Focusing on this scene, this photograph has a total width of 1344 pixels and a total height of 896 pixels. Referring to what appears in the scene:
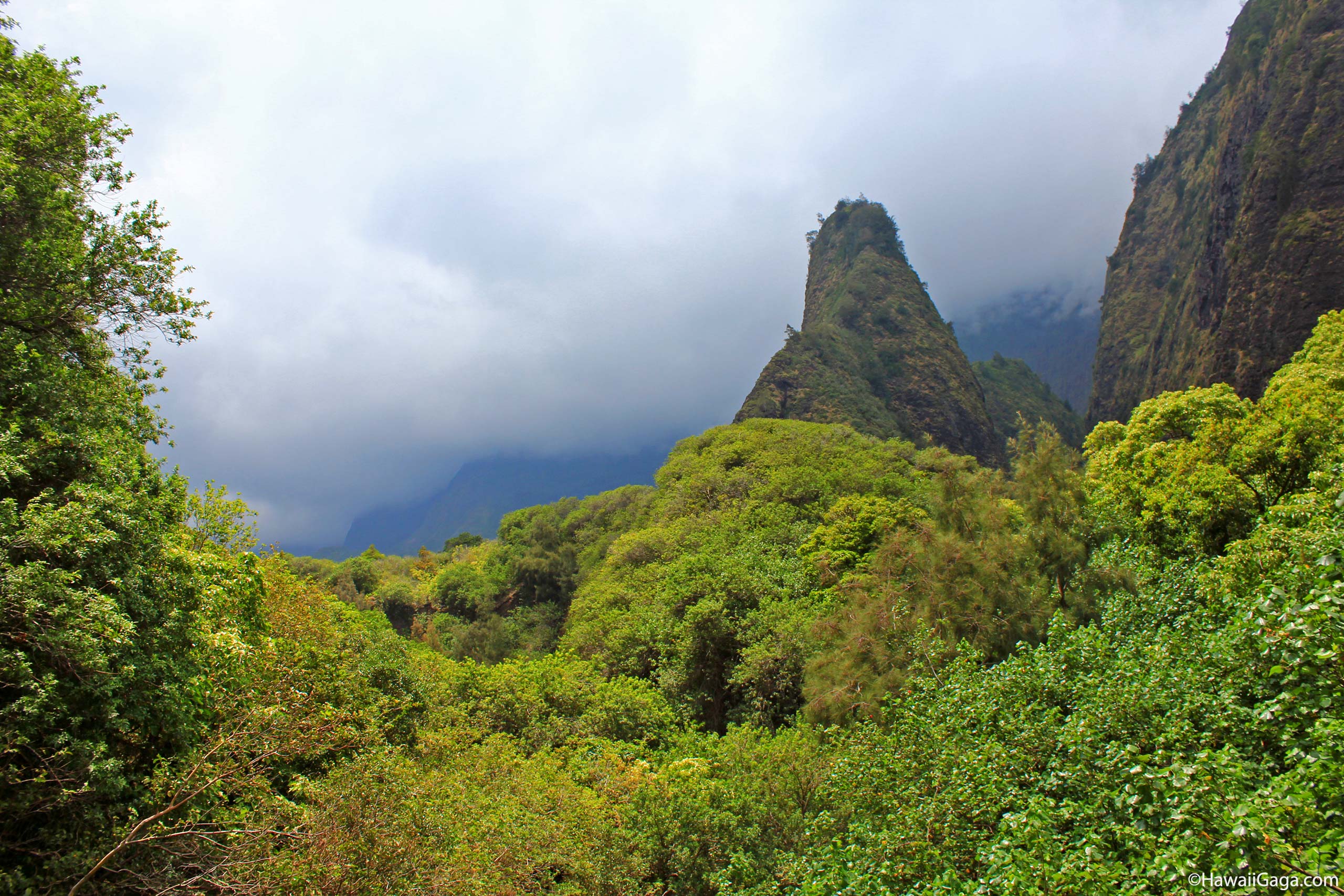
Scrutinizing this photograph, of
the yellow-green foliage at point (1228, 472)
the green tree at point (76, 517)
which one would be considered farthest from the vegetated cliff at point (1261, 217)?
the green tree at point (76, 517)

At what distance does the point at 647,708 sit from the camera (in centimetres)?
2308

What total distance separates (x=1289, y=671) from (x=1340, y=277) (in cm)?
5955

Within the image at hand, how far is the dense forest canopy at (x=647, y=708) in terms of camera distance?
7.50 metres

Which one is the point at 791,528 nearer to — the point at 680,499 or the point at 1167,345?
the point at 680,499

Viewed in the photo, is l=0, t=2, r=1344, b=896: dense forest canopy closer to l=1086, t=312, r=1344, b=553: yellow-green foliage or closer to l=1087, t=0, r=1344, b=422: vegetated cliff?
l=1086, t=312, r=1344, b=553: yellow-green foliage

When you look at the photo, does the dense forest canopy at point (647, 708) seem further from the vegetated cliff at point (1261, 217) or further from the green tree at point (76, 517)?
the vegetated cliff at point (1261, 217)

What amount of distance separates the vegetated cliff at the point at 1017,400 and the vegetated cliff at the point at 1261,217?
32493mm

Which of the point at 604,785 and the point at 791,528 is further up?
the point at 791,528

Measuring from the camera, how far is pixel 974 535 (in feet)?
58.4

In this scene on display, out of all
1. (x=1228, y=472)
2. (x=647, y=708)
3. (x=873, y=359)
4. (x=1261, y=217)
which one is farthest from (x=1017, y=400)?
(x=647, y=708)

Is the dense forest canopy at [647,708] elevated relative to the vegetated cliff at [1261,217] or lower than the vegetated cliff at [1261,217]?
lower

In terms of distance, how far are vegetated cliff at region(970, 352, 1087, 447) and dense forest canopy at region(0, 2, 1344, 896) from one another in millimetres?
103627

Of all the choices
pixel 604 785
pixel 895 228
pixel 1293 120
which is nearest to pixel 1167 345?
pixel 1293 120


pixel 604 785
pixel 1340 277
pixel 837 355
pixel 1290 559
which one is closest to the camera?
pixel 1290 559
